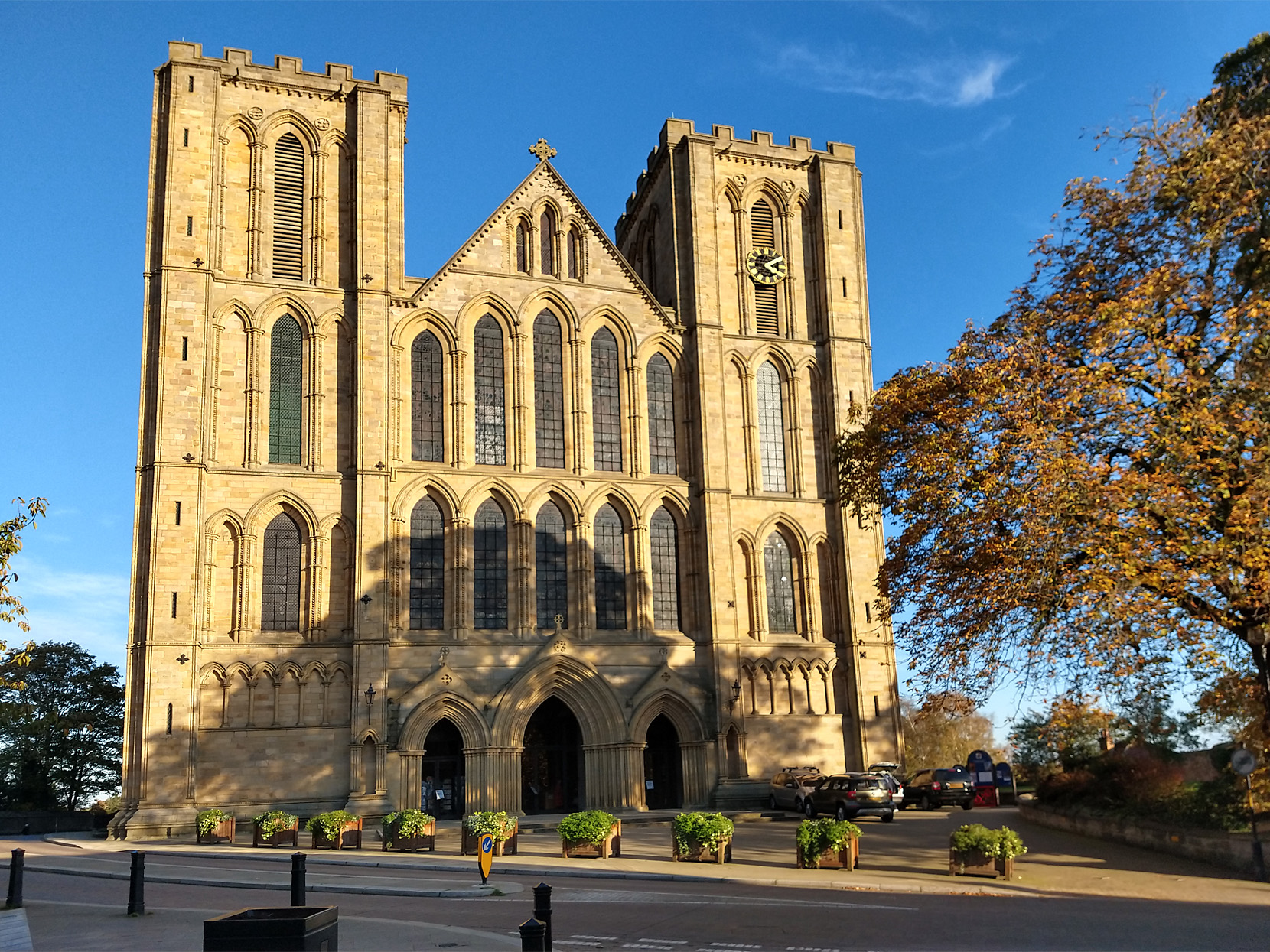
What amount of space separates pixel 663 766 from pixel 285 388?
1791 cm

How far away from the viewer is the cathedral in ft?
112

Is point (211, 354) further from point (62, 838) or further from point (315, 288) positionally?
point (62, 838)

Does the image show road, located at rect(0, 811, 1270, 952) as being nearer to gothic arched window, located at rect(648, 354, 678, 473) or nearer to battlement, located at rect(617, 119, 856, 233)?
gothic arched window, located at rect(648, 354, 678, 473)

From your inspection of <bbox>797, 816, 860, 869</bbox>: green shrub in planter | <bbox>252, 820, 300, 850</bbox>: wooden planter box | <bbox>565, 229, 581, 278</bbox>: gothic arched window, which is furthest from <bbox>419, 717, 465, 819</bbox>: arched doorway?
<bbox>797, 816, 860, 869</bbox>: green shrub in planter

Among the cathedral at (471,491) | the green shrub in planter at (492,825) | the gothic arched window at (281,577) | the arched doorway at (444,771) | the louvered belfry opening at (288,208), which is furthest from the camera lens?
the louvered belfry opening at (288,208)

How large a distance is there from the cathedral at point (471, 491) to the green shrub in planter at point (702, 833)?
13.7 meters

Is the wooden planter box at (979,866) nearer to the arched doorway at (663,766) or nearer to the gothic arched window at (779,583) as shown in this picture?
the arched doorway at (663,766)

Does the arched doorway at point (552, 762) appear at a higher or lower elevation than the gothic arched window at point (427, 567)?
lower

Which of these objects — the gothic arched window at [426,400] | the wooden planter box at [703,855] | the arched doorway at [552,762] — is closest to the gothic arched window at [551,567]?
the arched doorway at [552,762]

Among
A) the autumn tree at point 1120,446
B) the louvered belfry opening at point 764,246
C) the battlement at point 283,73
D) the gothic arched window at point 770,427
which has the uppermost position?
the battlement at point 283,73

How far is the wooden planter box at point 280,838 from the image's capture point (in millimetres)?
27812

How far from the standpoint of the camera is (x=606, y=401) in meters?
40.3

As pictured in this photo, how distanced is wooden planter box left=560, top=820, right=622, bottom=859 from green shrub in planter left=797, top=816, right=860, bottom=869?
4214mm

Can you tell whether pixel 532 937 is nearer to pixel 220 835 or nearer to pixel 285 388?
pixel 220 835
